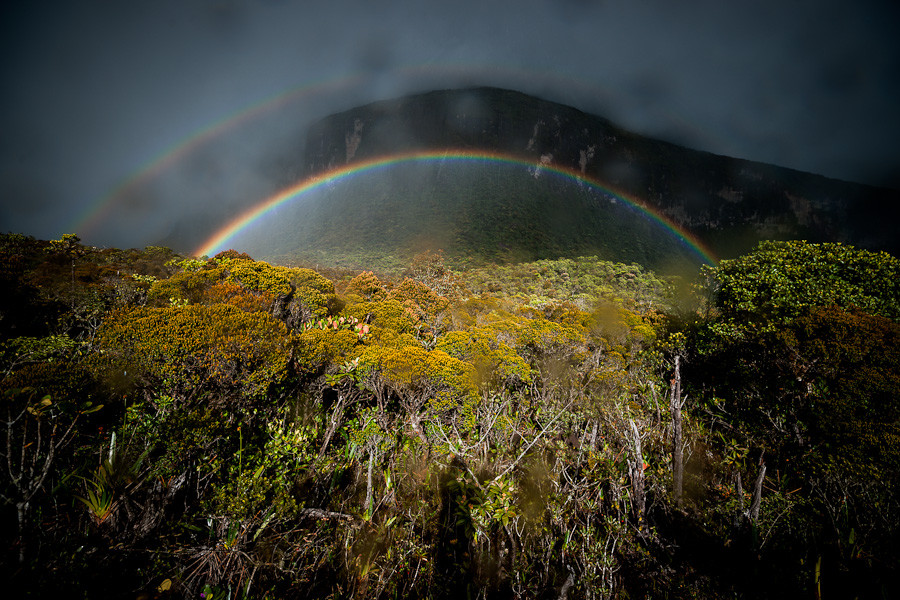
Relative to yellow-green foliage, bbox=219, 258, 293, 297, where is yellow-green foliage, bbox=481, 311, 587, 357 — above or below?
below

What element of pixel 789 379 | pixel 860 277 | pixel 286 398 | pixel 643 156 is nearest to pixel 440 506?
pixel 286 398

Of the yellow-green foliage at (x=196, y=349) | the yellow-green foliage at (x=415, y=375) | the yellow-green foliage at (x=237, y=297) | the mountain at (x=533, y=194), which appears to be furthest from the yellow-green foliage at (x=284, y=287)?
→ the mountain at (x=533, y=194)

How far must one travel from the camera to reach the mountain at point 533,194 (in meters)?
97.9

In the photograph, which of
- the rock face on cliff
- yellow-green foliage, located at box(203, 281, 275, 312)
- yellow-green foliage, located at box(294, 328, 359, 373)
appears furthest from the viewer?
the rock face on cliff

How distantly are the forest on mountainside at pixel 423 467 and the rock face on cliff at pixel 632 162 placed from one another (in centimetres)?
12125

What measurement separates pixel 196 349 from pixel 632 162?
190 meters

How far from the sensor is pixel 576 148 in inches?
6216

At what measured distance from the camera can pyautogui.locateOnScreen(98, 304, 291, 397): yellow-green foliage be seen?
4.95m

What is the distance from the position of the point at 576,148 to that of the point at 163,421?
603ft

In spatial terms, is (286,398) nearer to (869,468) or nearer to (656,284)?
(869,468)

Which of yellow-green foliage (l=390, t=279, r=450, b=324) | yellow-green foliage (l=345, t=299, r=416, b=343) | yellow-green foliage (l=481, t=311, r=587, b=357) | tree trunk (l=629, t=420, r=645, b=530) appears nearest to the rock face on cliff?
yellow-green foliage (l=390, t=279, r=450, b=324)

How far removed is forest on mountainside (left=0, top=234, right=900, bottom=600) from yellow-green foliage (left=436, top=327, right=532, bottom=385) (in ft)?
0.26

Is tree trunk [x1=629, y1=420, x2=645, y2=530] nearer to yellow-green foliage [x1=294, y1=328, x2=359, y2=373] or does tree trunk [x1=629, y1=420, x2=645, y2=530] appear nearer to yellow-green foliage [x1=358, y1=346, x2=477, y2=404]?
yellow-green foliage [x1=358, y1=346, x2=477, y2=404]

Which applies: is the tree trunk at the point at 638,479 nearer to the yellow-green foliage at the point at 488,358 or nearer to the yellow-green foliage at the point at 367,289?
the yellow-green foliage at the point at 488,358
